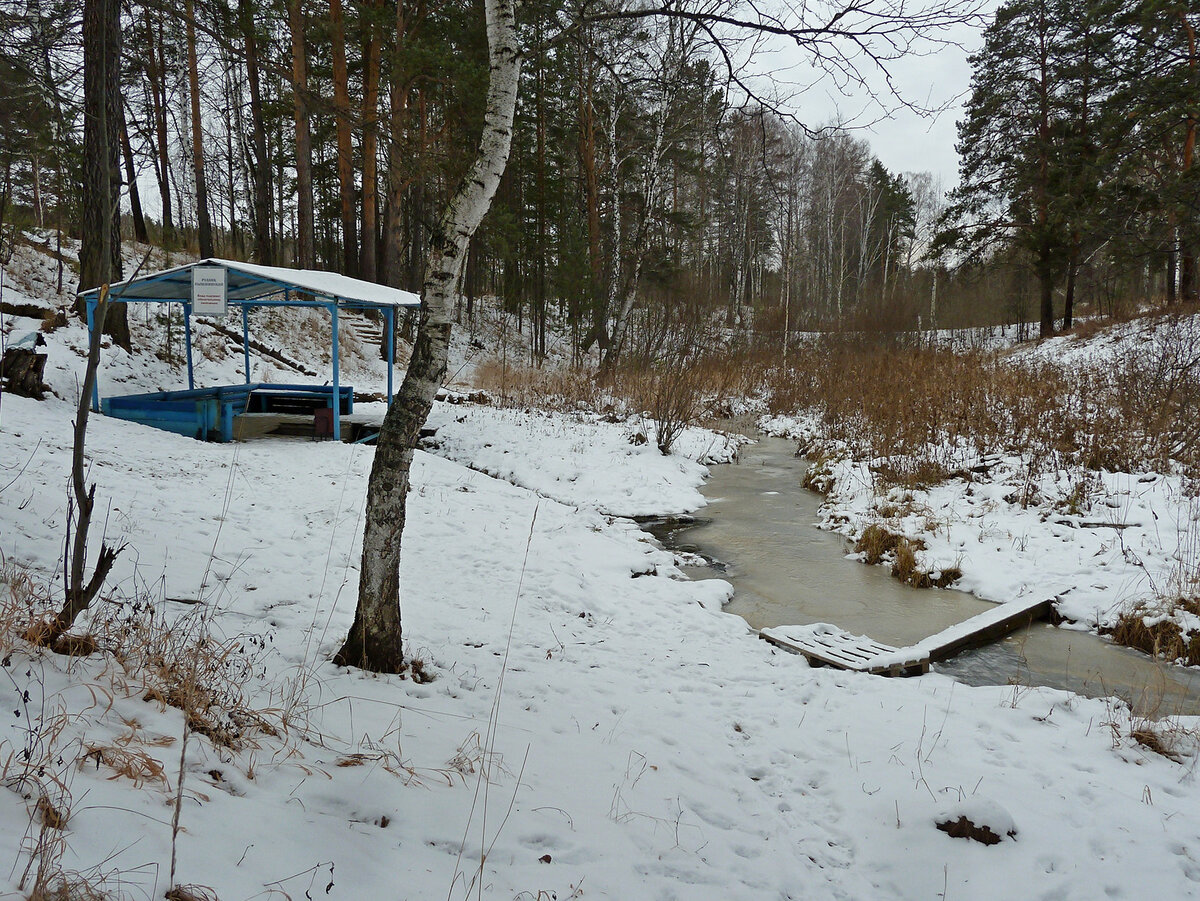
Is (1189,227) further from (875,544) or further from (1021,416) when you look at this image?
(875,544)

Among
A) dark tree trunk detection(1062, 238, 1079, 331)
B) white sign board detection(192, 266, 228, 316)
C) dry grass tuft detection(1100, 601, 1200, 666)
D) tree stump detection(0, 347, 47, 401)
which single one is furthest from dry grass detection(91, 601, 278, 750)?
dark tree trunk detection(1062, 238, 1079, 331)

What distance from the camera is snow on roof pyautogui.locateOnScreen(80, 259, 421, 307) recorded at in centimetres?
948

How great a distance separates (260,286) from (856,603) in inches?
441

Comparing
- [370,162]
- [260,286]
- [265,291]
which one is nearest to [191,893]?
[260,286]

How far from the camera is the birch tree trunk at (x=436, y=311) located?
3.24 meters

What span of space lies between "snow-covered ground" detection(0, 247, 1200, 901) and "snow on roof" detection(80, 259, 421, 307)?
14.6ft

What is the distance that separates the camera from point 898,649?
15.8 feet

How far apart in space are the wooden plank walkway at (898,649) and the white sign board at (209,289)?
8558 millimetres

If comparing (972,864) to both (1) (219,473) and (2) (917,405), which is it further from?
(2) (917,405)

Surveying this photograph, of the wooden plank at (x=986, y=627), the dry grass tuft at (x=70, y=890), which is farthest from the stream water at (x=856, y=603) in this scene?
the dry grass tuft at (x=70, y=890)

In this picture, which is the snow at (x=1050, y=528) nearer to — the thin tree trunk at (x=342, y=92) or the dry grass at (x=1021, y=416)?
the dry grass at (x=1021, y=416)

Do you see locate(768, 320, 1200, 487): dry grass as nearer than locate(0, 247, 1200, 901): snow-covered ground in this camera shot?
No

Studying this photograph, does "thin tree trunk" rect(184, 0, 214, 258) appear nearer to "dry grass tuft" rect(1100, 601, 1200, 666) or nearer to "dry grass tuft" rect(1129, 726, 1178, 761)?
A: "dry grass tuft" rect(1100, 601, 1200, 666)

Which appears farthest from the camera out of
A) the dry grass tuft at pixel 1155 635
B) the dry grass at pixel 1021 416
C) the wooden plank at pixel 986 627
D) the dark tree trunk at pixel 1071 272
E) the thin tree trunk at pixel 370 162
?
the dark tree trunk at pixel 1071 272
